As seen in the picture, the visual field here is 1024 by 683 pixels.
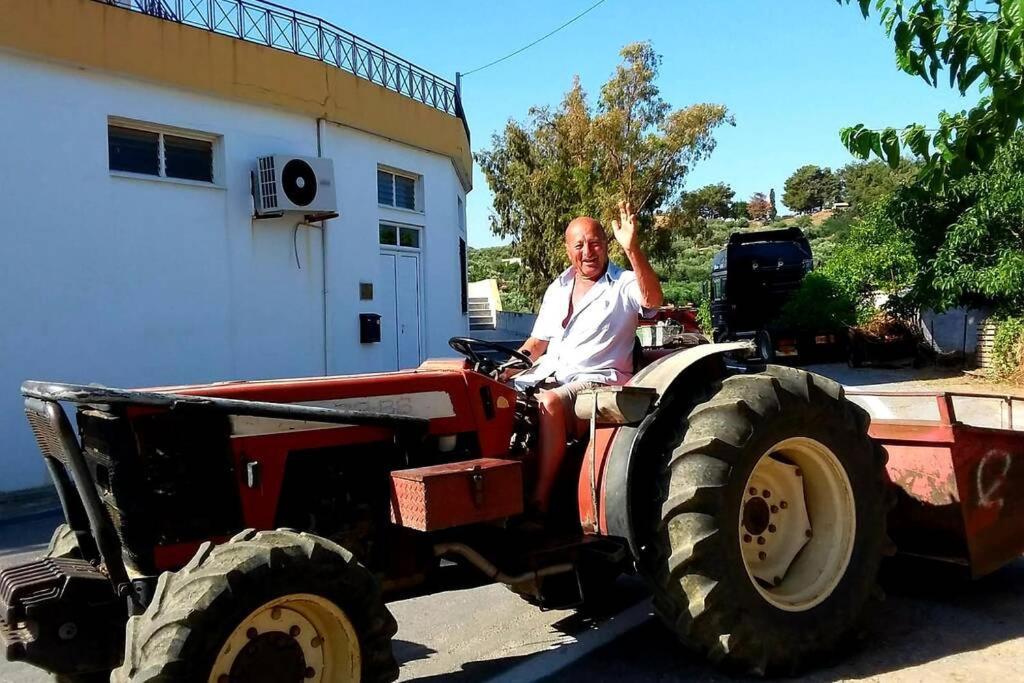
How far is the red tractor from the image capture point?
114 inches

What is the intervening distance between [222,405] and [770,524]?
2470mm

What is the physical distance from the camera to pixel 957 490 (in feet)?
14.1

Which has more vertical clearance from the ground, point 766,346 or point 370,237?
point 370,237

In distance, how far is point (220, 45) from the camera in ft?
37.5

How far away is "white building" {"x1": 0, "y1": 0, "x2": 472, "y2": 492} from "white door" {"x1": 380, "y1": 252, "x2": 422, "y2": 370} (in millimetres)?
38

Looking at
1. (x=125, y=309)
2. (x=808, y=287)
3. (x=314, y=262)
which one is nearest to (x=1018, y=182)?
(x=808, y=287)

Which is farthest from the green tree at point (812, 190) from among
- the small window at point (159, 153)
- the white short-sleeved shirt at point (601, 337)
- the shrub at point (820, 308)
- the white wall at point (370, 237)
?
the white short-sleeved shirt at point (601, 337)

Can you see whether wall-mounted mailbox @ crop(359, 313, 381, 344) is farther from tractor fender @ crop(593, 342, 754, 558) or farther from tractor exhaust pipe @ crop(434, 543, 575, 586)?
tractor exhaust pipe @ crop(434, 543, 575, 586)

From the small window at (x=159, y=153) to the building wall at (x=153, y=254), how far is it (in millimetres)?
189

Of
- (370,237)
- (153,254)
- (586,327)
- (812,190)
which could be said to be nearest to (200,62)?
(153,254)

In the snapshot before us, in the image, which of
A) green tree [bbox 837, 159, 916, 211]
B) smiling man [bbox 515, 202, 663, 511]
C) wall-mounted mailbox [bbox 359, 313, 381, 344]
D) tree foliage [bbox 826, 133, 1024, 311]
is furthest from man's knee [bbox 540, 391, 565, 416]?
green tree [bbox 837, 159, 916, 211]

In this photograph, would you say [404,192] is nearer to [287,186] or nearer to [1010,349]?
[287,186]

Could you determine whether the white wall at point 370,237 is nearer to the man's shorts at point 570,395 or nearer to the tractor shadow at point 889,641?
the tractor shadow at point 889,641

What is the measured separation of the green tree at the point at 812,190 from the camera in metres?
81.1
